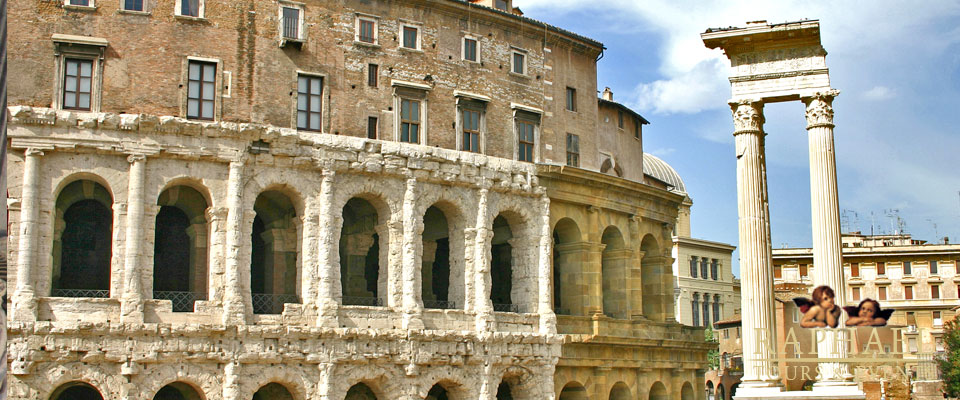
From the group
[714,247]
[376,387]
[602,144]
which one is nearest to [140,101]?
[376,387]

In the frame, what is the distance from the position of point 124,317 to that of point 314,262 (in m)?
5.53

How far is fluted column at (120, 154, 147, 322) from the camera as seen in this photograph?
29828mm

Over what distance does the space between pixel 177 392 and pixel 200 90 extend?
28.5ft

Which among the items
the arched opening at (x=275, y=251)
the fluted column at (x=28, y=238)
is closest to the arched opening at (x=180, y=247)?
the arched opening at (x=275, y=251)

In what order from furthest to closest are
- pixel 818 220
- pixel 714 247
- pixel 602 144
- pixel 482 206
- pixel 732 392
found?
pixel 714 247, pixel 732 392, pixel 602 144, pixel 482 206, pixel 818 220

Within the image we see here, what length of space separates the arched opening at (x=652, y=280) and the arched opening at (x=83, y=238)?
19.5m

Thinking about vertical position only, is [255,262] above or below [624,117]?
below

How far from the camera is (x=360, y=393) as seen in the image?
35219mm

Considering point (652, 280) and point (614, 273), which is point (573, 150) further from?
point (652, 280)

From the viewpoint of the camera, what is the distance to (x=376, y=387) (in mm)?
33750

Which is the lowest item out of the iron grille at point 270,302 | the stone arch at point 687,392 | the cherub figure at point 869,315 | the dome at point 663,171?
the stone arch at point 687,392

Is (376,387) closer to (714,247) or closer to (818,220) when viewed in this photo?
(818,220)

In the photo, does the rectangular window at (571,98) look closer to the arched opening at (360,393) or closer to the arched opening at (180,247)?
the arched opening at (360,393)

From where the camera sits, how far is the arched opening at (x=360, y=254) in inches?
1401
